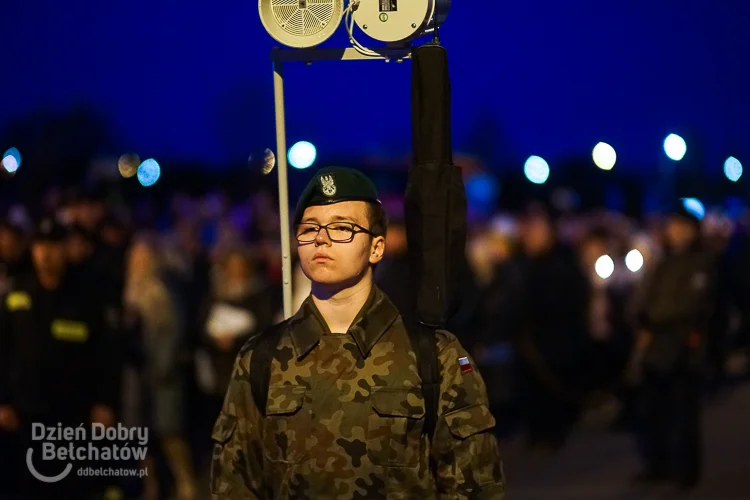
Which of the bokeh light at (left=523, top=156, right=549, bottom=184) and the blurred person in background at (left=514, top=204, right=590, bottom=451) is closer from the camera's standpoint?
the blurred person in background at (left=514, top=204, right=590, bottom=451)

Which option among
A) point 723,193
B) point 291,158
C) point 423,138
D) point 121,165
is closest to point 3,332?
point 291,158

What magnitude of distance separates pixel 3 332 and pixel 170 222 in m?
6.93

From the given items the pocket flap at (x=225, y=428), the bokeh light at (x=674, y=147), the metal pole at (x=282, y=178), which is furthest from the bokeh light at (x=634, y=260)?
the pocket flap at (x=225, y=428)

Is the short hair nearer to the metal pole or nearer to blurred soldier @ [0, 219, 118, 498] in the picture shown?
the metal pole

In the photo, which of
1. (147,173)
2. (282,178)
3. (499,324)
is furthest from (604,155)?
(282,178)

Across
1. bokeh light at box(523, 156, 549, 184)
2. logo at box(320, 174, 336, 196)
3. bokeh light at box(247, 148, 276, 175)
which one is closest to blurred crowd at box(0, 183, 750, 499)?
bokeh light at box(247, 148, 276, 175)

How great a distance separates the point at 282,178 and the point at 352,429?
1.24 metres

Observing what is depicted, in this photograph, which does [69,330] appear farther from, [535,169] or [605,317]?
[535,169]

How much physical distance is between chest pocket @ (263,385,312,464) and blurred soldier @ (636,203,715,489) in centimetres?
730

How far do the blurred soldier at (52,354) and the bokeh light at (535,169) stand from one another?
15.0 meters

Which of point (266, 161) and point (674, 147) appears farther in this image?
point (674, 147)

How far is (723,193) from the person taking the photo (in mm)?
24359

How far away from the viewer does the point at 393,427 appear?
4.70 meters

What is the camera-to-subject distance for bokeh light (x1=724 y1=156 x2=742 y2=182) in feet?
72.0
